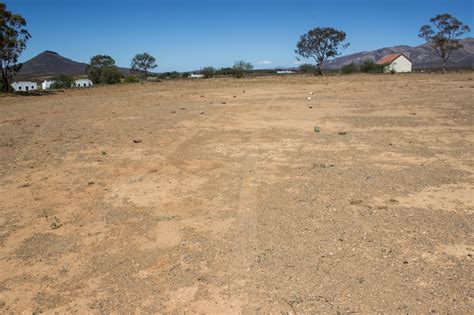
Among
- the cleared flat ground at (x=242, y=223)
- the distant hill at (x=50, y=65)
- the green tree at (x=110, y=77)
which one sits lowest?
the cleared flat ground at (x=242, y=223)

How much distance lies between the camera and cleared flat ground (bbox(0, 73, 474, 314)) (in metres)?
3.38

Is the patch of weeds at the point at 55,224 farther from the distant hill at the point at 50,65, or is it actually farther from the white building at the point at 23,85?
the distant hill at the point at 50,65

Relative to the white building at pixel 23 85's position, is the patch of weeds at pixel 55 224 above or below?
below

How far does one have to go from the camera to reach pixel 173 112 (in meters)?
14.7

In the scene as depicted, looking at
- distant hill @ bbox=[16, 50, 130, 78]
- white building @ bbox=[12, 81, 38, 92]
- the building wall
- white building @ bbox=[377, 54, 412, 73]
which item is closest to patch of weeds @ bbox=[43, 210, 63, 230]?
white building @ bbox=[377, 54, 412, 73]

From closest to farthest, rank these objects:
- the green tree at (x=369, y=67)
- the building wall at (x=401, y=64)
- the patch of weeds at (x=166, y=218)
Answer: the patch of weeds at (x=166, y=218), the green tree at (x=369, y=67), the building wall at (x=401, y=64)

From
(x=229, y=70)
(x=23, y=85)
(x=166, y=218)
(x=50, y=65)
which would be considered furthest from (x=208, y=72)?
(x=50, y=65)

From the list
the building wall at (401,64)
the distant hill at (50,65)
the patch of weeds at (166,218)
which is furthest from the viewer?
the distant hill at (50,65)

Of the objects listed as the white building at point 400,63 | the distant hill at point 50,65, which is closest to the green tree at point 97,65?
the white building at point 400,63

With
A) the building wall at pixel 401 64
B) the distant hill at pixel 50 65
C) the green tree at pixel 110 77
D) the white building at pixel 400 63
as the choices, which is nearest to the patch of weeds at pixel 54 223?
the green tree at pixel 110 77

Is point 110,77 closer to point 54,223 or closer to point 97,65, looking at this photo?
point 97,65

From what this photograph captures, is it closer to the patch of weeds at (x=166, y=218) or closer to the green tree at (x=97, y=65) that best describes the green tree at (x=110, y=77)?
the green tree at (x=97, y=65)

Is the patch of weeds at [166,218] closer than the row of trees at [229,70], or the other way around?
the patch of weeds at [166,218]

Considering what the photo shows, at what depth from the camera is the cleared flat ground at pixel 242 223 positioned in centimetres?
338
